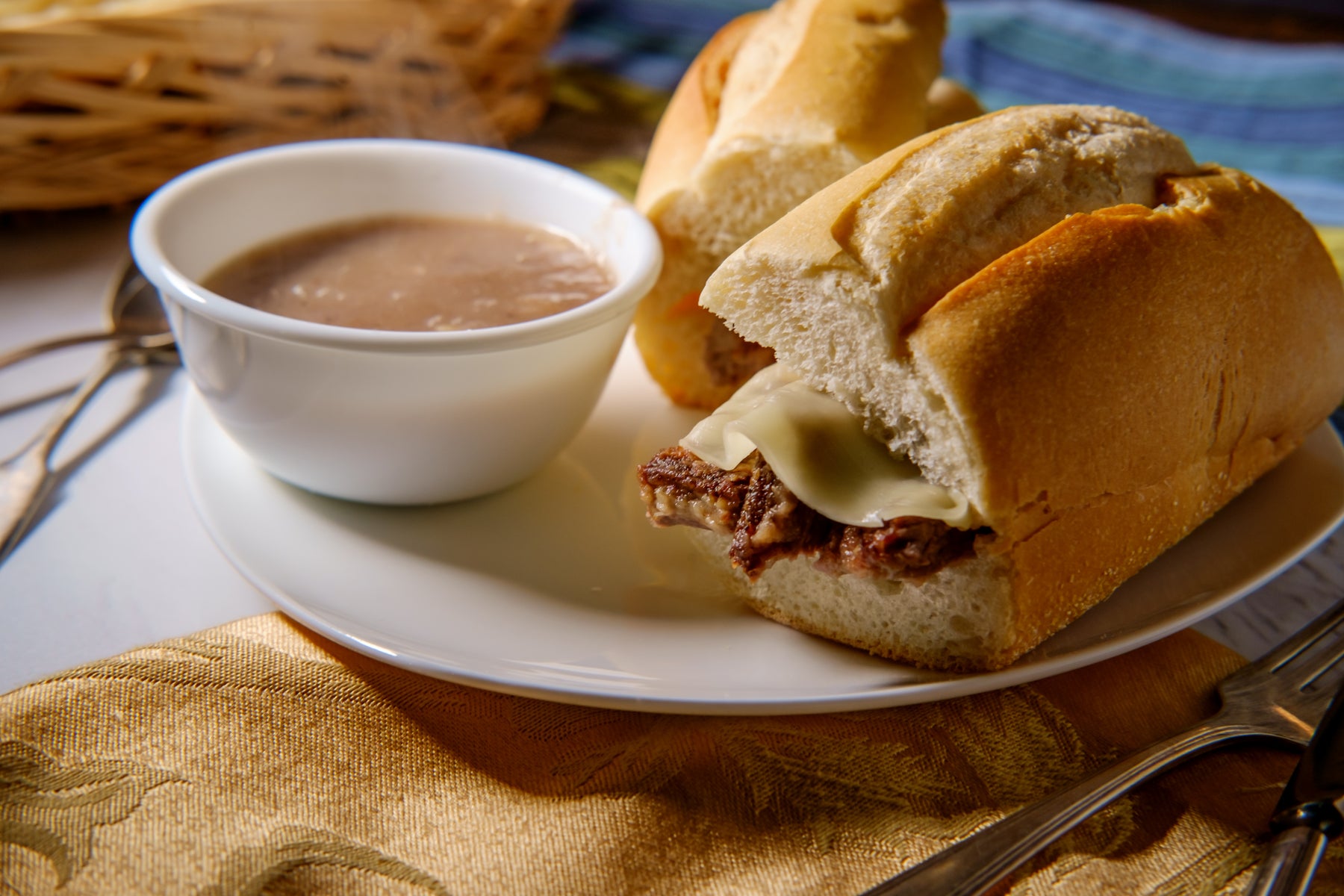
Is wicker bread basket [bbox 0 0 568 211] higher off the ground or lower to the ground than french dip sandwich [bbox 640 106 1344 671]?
lower

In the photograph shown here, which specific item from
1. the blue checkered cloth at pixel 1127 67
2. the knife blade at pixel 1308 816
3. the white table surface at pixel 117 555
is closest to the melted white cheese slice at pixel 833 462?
the knife blade at pixel 1308 816

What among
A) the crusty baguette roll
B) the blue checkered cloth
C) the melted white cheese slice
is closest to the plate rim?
the melted white cheese slice

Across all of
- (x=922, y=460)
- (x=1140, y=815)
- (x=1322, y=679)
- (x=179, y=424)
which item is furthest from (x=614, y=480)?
(x=1322, y=679)

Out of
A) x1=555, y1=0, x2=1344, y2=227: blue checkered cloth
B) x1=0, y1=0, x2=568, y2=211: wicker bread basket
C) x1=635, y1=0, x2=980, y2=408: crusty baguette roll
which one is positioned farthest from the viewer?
x1=555, y1=0, x2=1344, y2=227: blue checkered cloth

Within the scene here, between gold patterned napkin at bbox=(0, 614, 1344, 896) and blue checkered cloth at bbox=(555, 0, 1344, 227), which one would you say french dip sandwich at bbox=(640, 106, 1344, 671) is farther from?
blue checkered cloth at bbox=(555, 0, 1344, 227)

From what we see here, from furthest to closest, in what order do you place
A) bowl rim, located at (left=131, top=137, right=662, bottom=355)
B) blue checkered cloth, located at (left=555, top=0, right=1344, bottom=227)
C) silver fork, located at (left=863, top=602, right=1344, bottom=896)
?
blue checkered cloth, located at (left=555, top=0, right=1344, bottom=227)
bowl rim, located at (left=131, top=137, right=662, bottom=355)
silver fork, located at (left=863, top=602, right=1344, bottom=896)

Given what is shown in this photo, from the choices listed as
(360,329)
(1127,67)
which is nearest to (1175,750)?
(360,329)

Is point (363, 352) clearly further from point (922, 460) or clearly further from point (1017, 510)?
point (1017, 510)
